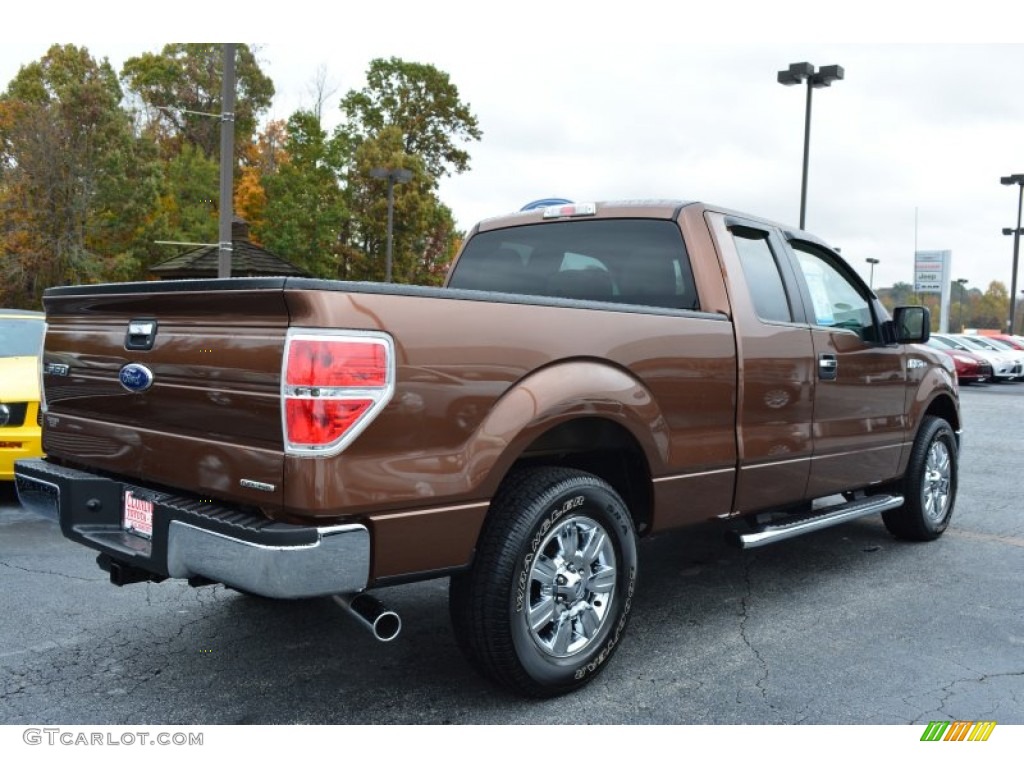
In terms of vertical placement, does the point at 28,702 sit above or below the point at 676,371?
below

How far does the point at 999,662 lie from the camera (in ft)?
12.8

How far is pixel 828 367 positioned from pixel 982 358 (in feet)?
81.4

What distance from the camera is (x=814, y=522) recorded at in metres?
4.65

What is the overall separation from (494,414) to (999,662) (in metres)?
2.50

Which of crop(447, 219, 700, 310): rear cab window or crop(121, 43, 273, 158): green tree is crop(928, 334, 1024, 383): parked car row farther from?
crop(121, 43, 273, 158): green tree

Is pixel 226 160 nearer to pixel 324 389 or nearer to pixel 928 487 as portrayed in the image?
pixel 928 487

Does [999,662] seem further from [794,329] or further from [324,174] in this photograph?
[324,174]

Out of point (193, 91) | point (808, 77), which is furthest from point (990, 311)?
point (808, 77)

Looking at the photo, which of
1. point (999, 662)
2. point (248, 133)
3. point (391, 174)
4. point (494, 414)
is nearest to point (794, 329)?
point (999, 662)

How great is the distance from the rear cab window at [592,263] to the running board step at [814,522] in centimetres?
109

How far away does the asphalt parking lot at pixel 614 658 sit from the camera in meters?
3.34

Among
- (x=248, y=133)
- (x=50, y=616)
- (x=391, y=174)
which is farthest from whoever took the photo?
(x=248, y=133)

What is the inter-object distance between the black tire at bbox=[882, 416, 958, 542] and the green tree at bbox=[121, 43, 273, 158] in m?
49.1

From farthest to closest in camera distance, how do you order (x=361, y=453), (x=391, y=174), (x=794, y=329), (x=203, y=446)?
(x=391, y=174) < (x=794, y=329) < (x=203, y=446) < (x=361, y=453)
